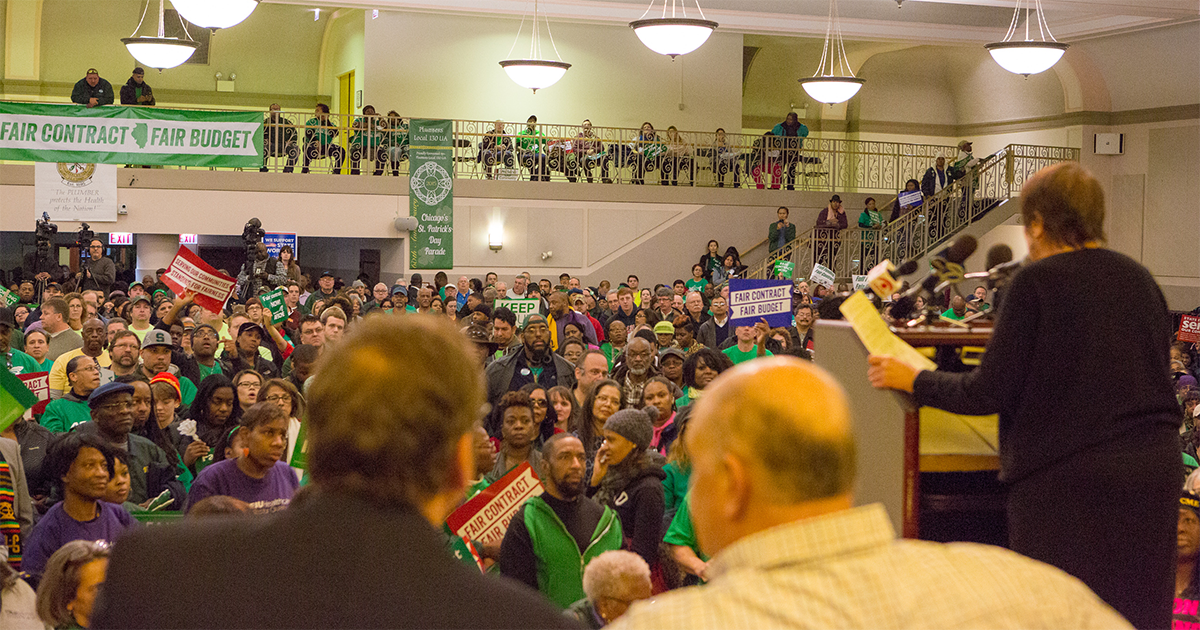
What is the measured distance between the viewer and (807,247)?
20609 mm

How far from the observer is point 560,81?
23031mm

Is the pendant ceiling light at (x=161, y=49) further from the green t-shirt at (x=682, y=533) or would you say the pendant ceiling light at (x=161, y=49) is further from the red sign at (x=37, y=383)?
the green t-shirt at (x=682, y=533)

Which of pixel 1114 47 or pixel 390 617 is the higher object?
pixel 1114 47

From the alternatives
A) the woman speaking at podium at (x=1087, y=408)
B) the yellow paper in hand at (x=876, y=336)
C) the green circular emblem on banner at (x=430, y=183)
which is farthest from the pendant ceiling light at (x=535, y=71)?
the woman speaking at podium at (x=1087, y=408)

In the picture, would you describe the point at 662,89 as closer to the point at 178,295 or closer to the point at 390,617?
the point at 178,295

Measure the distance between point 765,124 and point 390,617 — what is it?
27.0m

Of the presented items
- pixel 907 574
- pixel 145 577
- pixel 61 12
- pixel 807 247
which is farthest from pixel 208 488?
pixel 61 12

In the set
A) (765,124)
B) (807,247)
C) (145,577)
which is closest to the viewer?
(145,577)

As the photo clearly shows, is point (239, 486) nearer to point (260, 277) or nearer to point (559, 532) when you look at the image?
point (559, 532)

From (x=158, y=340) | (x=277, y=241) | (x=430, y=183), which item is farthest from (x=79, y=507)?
(x=430, y=183)

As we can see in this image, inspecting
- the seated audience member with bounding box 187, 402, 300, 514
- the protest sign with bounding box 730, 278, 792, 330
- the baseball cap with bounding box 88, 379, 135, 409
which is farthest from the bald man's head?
the protest sign with bounding box 730, 278, 792, 330

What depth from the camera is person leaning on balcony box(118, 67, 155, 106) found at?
59.7 feet

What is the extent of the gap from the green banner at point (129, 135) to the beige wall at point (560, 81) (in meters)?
5.15

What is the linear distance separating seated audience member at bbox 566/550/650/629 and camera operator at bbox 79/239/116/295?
11.9m
